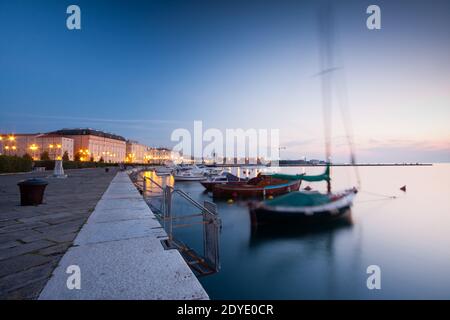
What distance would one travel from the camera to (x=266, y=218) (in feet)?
41.7

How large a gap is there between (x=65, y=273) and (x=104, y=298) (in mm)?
850

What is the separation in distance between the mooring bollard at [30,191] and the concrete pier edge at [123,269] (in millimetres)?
4269

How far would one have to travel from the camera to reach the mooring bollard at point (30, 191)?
742 cm

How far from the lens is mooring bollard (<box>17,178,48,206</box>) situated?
292 inches

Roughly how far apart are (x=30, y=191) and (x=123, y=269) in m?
6.81

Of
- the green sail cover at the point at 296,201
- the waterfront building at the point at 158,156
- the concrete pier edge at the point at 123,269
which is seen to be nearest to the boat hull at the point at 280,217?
the green sail cover at the point at 296,201

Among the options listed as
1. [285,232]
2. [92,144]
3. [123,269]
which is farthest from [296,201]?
[92,144]

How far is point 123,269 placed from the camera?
9.73ft

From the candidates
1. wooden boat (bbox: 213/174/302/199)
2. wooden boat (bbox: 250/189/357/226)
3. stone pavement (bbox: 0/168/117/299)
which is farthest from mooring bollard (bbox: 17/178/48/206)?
wooden boat (bbox: 213/174/302/199)

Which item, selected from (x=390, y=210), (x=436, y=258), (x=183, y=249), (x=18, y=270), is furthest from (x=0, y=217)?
(x=390, y=210)

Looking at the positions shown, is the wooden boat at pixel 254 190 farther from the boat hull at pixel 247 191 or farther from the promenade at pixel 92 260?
the promenade at pixel 92 260

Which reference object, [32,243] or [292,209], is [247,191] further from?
[32,243]
